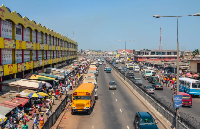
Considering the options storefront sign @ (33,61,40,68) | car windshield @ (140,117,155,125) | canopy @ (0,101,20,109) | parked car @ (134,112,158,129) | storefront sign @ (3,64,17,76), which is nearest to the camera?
parked car @ (134,112,158,129)

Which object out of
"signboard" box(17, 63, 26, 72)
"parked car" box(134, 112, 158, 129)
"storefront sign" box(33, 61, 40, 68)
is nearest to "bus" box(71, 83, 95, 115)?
"parked car" box(134, 112, 158, 129)

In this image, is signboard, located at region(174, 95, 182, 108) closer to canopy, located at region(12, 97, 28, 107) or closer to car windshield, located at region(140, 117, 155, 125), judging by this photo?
car windshield, located at region(140, 117, 155, 125)

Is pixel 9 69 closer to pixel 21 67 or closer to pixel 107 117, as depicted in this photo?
pixel 21 67

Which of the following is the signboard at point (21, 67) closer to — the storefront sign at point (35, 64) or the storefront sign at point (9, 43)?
the storefront sign at point (9, 43)

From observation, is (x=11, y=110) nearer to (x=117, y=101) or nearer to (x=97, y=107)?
(x=97, y=107)

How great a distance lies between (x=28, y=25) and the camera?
1534 inches

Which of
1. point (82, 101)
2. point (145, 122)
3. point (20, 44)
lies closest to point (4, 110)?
point (82, 101)

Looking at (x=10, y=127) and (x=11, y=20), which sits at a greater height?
(x=11, y=20)

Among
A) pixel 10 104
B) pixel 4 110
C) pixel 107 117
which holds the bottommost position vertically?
pixel 107 117

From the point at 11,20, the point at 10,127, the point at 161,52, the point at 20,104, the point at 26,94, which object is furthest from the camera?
the point at 161,52

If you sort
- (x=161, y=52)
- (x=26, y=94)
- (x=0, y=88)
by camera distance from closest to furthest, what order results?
(x=26, y=94) < (x=0, y=88) < (x=161, y=52)

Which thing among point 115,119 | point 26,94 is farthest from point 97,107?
point 26,94

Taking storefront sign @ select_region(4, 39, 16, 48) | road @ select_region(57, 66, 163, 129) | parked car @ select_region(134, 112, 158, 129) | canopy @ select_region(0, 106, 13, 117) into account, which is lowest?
road @ select_region(57, 66, 163, 129)

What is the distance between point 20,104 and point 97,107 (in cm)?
1038
